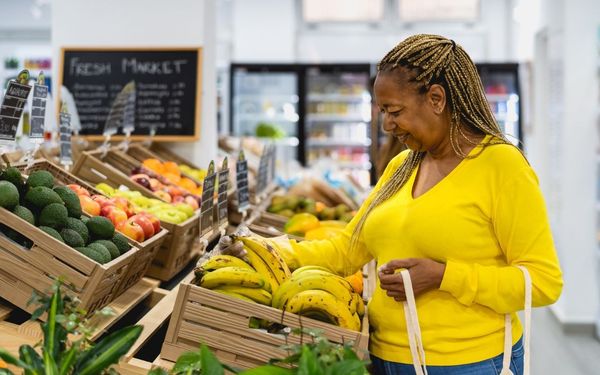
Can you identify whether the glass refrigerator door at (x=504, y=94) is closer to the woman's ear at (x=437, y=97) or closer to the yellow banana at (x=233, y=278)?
the woman's ear at (x=437, y=97)

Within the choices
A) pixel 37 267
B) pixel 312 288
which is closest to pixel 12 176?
pixel 37 267

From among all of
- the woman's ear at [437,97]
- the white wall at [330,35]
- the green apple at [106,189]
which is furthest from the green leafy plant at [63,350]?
the white wall at [330,35]

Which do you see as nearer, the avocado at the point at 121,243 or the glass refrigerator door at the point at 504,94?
the avocado at the point at 121,243

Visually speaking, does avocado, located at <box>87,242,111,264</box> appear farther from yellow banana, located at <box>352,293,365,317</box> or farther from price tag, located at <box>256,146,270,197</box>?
price tag, located at <box>256,146,270,197</box>

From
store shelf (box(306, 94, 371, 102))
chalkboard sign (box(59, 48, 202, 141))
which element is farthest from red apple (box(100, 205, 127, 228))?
store shelf (box(306, 94, 371, 102))

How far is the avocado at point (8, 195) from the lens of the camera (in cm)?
187

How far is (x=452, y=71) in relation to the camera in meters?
1.74

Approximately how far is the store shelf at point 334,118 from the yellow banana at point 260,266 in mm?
8114

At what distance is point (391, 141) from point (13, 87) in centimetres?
241

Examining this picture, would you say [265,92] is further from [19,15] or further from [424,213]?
[424,213]

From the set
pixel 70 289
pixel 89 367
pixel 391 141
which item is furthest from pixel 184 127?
pixel 89 367

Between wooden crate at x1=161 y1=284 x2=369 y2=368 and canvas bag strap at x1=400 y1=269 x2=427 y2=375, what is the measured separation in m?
0.11

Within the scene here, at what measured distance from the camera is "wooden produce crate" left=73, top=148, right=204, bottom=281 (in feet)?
9.04

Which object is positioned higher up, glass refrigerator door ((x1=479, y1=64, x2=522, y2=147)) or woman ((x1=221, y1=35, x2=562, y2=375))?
glass refrigerator door ((x1=479, y1=64, x2=522, y2=147))
